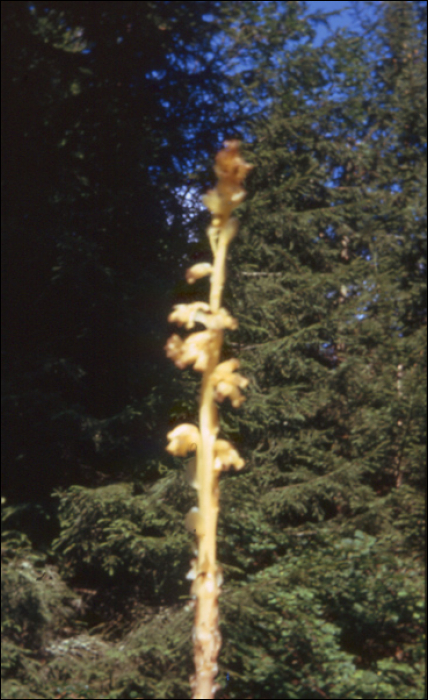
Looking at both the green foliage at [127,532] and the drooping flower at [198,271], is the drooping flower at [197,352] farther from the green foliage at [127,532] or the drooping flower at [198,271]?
the green foliage at [127,532]

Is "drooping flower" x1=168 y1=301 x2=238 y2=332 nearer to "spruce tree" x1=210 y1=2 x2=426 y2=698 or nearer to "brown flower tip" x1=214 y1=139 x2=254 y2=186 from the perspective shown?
"brown flower tip" x1=214 y1=139 x2=254 y2=186

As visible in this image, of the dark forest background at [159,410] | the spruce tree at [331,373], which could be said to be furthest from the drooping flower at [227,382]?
the spruce tree at [331,373]

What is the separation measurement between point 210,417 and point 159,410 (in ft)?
8.92

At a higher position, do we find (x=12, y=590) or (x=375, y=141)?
(x=375, y=141)

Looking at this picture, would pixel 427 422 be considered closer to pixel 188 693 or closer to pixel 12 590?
pixel 188 693

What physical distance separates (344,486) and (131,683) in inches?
57.9

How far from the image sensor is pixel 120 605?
305 cm

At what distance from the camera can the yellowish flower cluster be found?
0.75 feet

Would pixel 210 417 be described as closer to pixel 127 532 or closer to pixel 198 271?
pixel 198 271

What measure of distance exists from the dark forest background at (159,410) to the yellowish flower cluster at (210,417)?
2.56m

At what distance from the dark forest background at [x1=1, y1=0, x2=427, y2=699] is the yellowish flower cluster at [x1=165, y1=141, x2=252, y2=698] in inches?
101

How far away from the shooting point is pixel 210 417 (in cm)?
24

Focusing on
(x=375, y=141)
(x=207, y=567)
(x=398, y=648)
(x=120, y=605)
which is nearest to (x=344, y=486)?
(x=398, y=648)

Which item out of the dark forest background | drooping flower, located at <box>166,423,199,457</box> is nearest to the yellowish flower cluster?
drooping flower, located at <box>166,423,199,457</box>
